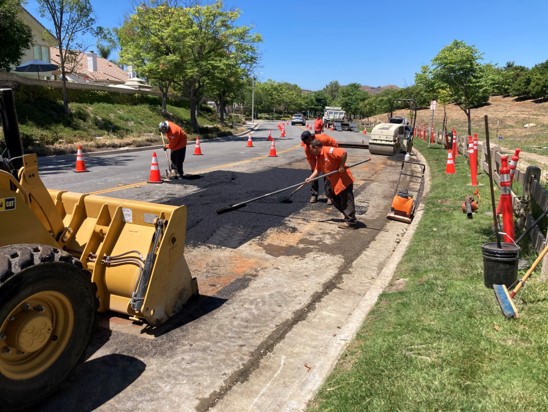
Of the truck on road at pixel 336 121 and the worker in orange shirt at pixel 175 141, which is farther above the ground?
the truck on road at pixel 336 121

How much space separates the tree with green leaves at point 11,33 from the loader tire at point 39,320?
20315mm

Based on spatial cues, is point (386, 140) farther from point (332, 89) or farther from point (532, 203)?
point (332, 89)

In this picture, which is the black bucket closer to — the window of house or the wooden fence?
the wooden fence

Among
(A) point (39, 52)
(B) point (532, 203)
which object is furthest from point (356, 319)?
(A) point (39, 52)

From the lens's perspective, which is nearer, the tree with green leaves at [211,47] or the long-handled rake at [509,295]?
the long-handled rake at [509,295]

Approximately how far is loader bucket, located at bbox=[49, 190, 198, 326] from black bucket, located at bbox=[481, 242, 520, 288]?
2.98 metres

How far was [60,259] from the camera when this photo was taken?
293cm

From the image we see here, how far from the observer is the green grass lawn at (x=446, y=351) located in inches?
110

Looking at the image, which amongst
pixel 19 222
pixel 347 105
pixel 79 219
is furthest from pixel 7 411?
pixel 347 105

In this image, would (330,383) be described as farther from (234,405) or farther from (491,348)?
(491,348)

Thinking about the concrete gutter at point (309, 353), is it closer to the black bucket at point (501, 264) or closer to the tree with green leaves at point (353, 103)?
the black bucket at point (501, 264)

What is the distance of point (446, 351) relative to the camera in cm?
334

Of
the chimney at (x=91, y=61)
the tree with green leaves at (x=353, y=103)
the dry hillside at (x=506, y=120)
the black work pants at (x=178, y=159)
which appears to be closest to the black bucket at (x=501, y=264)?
the black work pants at (x=178, y=159)

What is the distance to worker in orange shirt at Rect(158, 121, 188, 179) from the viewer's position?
36.2 feet
